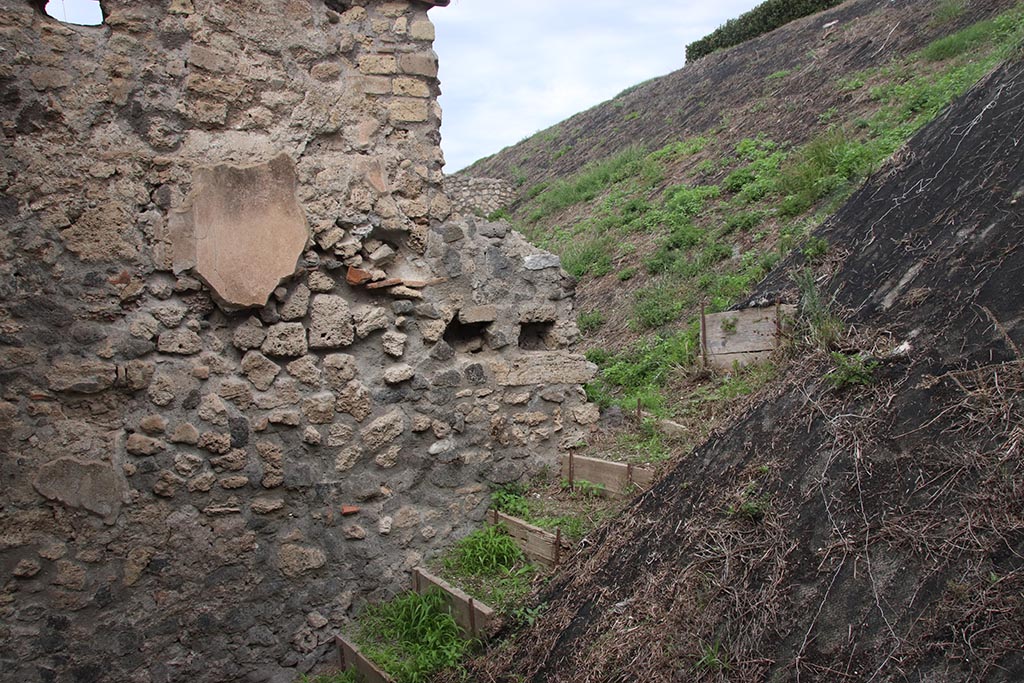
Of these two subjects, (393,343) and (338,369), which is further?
(393,343)

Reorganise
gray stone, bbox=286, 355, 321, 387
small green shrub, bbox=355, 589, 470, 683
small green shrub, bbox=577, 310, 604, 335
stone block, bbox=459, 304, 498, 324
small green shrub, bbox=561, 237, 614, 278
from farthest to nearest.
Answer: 1. small green shrub, bbox=561, 237, 614, 278
2. small green shrub, bbox=577, 310, 604, 335
3. stone block, bbox=459, 304, 498, 324
4. gray stone, bbox=286, 355, 321, 387
5. small green shrub, bbox=355, 589, 470, 683

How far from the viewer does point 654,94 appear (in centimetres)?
1644

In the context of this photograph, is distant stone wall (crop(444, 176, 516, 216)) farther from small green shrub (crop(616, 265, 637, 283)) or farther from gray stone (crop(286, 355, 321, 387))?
gray stone (crop(286, 355, 321, 387))

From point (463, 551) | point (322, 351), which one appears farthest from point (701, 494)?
point (322, 351)

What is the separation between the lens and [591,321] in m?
8.11

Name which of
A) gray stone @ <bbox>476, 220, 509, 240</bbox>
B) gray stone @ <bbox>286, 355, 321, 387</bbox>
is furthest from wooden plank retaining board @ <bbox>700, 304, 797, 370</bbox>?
gray stone @ <bbox>286, 355, 321, 387</bbox>

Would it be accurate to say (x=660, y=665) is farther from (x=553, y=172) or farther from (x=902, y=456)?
(x=553, y=172)

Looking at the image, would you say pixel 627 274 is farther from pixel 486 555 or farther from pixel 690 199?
pixel 486 555

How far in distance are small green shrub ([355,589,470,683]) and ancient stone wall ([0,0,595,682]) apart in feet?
0.51

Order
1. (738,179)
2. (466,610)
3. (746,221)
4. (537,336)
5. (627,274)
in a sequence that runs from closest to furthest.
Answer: (466,610) < (537,336) < (746,221) < (627,274) < (738,179)

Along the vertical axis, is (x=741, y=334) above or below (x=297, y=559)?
above

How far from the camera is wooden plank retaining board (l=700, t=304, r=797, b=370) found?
16.4 feet

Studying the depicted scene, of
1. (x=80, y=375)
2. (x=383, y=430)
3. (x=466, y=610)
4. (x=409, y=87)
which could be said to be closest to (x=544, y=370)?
(x=383, y=430)

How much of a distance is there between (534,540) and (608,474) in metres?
0.59
